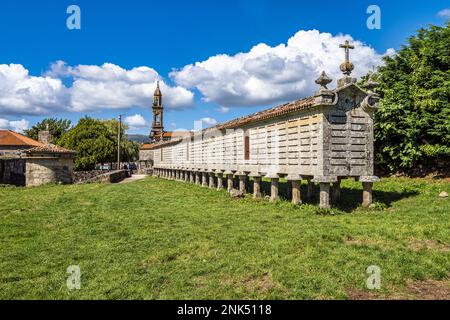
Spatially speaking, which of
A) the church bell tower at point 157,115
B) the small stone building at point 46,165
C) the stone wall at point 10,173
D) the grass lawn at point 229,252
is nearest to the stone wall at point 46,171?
the small stone building at point 46,165

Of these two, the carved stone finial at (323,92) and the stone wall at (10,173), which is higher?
the carved stone finial at (323,92)

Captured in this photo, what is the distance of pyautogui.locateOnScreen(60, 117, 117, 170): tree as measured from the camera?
44719 millimetres

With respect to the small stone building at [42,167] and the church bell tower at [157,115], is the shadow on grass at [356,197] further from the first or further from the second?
the church bell tower at [157,115]

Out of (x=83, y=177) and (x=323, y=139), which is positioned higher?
(x=323, y=139)

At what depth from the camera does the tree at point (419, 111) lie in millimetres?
17094

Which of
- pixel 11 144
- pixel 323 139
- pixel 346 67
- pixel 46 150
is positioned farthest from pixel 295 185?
pixel 11 144

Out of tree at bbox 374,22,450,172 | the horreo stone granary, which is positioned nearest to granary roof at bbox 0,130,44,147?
the horreo stone granary

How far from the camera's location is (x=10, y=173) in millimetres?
30625

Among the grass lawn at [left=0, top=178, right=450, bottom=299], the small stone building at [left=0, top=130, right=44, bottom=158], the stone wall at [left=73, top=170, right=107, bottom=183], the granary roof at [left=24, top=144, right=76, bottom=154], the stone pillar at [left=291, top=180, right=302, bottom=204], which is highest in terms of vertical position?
the small stone building at [left=0, top=130, right=44, bottom=158]

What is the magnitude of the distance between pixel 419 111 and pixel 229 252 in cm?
1498

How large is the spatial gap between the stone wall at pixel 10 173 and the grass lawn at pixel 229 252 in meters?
20.0

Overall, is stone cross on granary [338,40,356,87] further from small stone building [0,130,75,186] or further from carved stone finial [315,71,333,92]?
small stone building [0,130,75,186]

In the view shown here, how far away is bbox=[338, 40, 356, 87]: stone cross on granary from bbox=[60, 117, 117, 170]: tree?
124 feet

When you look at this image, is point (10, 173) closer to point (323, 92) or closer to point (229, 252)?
point (323, 92)
